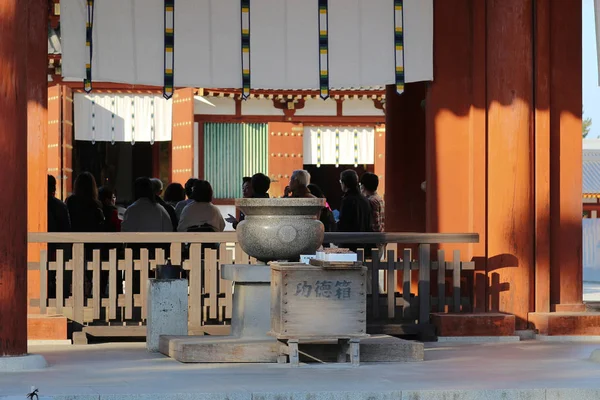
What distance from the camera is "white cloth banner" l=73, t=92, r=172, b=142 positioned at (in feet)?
85.7

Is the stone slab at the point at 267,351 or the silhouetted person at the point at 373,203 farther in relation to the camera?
the silhouetted person at the point at 373,203

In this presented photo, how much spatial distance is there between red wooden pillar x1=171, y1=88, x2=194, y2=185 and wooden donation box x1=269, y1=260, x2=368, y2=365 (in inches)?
642

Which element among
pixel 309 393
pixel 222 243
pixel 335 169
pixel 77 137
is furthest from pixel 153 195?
pixel 335 169

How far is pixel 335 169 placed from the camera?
97.5 ft

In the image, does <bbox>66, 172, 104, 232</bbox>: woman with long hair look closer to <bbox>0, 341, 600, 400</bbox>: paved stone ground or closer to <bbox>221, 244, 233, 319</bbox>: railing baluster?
<bbox>221, 244, 233, 319</bbox>: railing baluster

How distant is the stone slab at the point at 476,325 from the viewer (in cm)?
1245

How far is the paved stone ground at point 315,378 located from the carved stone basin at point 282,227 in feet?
3.42

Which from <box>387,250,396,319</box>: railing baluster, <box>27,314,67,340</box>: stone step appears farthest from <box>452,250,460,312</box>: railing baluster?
<box>27,314,67,340</box>: stone step

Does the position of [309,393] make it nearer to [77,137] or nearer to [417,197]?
[417,197]

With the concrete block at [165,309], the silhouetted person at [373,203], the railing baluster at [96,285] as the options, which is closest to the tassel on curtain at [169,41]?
the railing baluster at [96,285]

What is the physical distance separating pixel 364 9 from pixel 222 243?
2.82 metres

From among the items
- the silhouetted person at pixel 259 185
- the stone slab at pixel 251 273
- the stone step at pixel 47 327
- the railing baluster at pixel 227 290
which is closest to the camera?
the stone slab at pixel 251 273

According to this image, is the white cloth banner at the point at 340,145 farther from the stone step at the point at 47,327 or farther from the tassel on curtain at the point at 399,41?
the stone step at the point at 47,327

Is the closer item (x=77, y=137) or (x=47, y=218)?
(x=47, y=218)
